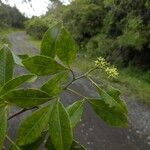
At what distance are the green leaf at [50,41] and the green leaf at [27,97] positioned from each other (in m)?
0.08

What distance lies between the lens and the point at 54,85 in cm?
70

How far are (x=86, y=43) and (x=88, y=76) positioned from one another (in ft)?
55.4

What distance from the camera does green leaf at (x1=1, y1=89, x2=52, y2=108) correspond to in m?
0.65

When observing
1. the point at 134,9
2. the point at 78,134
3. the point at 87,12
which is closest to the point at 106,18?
the point at 87,12

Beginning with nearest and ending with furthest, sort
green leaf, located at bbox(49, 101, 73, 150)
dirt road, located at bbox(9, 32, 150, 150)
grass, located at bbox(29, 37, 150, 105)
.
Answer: green leaf, located at bbox(49, 101, 73, 150) → dirt road, located at bbox(9, 32, 150, 150) → grass, located at bbox(29, 37, 150, 105)

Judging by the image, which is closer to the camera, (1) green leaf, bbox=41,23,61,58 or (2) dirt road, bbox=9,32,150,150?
(1) green leaf, bbox=41,23,61,58

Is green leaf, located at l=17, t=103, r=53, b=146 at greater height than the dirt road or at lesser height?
greater

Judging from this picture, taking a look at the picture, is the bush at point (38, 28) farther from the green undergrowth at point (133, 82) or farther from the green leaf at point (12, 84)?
the green leaf at point (12, 84)

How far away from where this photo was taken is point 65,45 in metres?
0.69

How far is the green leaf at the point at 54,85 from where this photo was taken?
69 centimetres

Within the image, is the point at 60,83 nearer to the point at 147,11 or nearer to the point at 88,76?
the point at 88,76

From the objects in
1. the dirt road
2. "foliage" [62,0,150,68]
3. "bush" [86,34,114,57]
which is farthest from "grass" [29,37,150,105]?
the dirt road

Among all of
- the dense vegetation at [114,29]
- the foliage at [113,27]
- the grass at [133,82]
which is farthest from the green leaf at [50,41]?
the foliage at [113,27]

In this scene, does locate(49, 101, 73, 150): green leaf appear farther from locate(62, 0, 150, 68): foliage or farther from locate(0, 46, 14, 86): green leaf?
locate(62, 0, 150, 68): foliage
